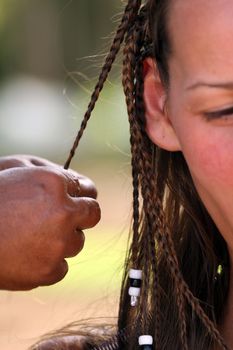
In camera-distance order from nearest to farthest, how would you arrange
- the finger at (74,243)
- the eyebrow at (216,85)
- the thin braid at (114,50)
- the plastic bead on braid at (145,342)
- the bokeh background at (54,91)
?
the eyebrow at (216,85), the finger at (74,243), the plastic bead on braid at (145,342), the thin braid at (114,50), the bokeh background at (54,91)

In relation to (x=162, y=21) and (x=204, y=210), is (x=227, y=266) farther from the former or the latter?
(x=162, y=21)

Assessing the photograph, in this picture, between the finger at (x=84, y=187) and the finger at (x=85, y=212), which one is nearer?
the finger at (x=85, y=212)

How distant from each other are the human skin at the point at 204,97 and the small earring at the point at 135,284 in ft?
0.88

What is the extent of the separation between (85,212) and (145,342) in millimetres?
401

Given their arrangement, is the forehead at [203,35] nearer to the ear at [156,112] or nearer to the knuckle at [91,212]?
the ear at [156,112]

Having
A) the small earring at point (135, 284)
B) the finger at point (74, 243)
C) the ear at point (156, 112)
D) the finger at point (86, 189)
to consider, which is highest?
the ear at point (156, 112)

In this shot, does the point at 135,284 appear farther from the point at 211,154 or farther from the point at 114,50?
the point at 114,50

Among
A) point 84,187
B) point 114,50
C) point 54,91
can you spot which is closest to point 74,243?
point 84,187

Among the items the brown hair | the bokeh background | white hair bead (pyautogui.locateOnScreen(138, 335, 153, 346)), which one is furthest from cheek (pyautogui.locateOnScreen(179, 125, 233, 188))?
the bokeh background

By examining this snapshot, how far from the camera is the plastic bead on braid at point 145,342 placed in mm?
2881

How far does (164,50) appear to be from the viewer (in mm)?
2910

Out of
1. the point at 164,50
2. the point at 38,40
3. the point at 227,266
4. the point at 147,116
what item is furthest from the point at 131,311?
the point at 38,40

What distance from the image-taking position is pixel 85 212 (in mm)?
2773

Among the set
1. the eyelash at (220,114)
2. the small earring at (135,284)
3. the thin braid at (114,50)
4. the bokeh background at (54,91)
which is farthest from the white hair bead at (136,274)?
the bokeh background at (54,91)
